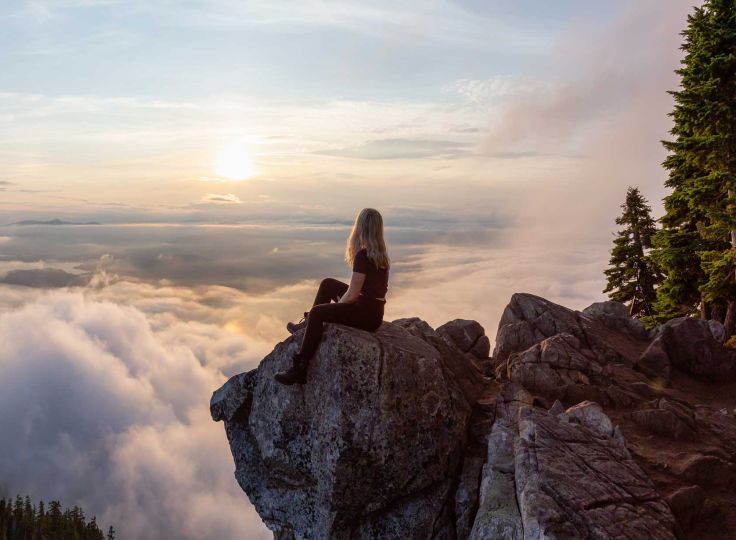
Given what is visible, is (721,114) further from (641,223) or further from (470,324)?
(470,324)

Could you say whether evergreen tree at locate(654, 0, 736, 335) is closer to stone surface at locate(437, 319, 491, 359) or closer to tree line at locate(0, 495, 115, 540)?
stone surface at locate(437, 319, 491, 359)

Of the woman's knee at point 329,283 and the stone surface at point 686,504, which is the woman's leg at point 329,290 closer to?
the woman's knee at point 329,283

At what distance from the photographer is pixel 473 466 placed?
13.1m

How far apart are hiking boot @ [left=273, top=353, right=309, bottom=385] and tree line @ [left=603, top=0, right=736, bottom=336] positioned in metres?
23.6

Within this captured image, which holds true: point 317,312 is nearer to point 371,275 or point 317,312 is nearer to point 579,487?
point 371,275

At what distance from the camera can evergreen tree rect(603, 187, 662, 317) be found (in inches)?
1586

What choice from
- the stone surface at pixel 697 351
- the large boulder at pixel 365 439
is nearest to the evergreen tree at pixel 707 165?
the stone surface at pixel 697 351

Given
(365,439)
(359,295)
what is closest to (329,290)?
(359,295)

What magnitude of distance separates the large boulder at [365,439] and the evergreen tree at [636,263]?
31768 mm

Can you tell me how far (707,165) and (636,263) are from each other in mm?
13694

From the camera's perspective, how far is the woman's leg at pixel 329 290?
45.4ft

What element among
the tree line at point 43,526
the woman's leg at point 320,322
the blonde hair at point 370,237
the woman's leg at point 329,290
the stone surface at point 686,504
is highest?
the blonde hair at point 370,237

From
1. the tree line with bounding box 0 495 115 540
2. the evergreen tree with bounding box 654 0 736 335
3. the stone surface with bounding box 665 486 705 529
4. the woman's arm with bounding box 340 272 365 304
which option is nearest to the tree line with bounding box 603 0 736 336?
the evergreen tree with bounding box 654 0 736 335

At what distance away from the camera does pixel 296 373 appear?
12930 millimetres
